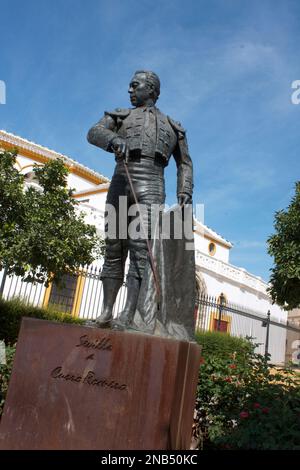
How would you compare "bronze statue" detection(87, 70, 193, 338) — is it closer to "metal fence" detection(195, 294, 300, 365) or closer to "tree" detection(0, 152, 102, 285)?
"tree" detection(0, 152, 102, 285)

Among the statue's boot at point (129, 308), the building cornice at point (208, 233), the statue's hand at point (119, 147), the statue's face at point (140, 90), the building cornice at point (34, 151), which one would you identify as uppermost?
the building cornice at point (34, 151)

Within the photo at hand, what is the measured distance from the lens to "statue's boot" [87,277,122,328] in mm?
3490

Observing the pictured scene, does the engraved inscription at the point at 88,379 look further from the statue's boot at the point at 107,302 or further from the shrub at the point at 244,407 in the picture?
the shrub at the point at 244,407

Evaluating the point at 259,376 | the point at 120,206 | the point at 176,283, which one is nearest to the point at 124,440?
the point at 176,283

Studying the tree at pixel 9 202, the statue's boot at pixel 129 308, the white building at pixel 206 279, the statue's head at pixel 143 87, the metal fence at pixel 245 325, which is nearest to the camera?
the statue's boot at pixel 129 308

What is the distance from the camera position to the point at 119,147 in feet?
11.5

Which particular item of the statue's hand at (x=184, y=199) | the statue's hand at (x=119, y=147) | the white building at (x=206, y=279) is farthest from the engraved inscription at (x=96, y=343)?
the white building at (x=206, y=279)

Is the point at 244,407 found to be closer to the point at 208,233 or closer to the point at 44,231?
the point at 44,231

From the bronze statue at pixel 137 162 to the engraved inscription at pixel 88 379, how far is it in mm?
732

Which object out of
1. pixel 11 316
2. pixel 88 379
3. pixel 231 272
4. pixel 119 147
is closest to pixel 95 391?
pixel 88 379

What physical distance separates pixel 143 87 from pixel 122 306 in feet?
36.9

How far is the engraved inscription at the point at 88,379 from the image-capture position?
8.70 feet

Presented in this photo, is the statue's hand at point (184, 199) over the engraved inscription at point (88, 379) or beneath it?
over

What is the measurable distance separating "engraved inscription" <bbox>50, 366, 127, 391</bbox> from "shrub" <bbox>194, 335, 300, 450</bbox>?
1695mm
